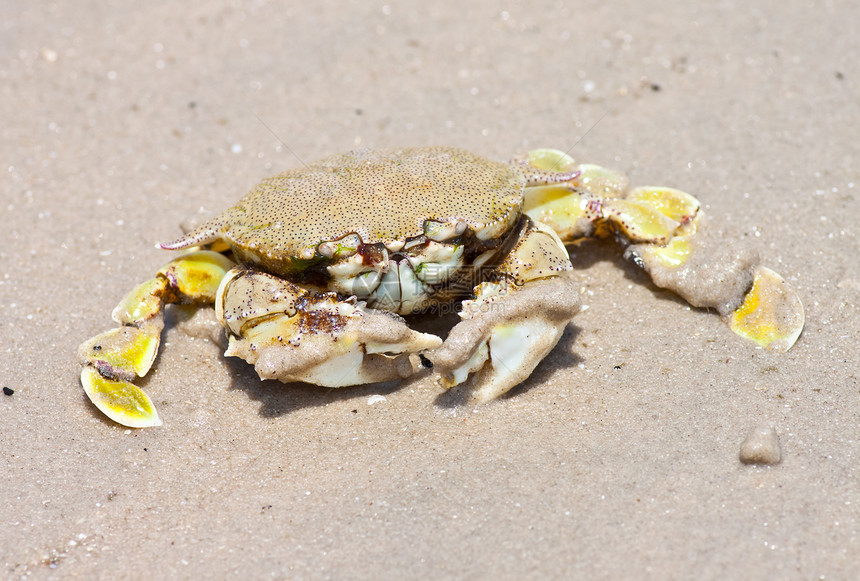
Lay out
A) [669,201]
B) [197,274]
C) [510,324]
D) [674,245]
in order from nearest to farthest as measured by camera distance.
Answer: [510,324]
[197,274]
[674,245]
[669,201]

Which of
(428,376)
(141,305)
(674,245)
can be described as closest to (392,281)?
(428,376)

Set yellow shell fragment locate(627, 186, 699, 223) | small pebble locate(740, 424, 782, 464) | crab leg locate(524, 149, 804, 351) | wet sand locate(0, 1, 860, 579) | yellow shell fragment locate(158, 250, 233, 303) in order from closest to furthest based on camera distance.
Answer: wet sand locate(0, 1, 860, 579)
small pebble locate(740, 424, 782, 464)
crab leg locate(524, 149, 804, 351)
yellow shell fragment locate(158, 250, 233, 303)
yellow shell fragment locate(627, 186, 699, 223)

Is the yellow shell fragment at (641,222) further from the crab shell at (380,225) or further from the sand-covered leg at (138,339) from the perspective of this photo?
the sand-covered leg at (138,339)

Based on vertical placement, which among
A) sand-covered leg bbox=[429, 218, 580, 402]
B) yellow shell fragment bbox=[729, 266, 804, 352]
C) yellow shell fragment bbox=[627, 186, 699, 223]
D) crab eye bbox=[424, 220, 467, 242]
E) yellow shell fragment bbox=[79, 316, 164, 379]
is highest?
crab eye bbox=[424, 220, 467, 242]

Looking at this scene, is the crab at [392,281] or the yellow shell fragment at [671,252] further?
the yellow shell fragment at [671,252]

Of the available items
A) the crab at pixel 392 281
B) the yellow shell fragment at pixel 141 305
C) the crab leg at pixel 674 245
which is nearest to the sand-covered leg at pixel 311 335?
the crab at pixel 392 281

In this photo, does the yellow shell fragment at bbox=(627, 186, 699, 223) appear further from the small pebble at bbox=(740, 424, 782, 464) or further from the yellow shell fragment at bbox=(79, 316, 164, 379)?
the yellow shell fragment at bbox=(79, 316, 164, 379)

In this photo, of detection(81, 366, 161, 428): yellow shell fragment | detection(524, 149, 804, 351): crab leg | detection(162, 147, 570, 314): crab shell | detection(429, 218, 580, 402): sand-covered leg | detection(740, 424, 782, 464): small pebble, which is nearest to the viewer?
detection(740, 424, 782, 464): small pebble

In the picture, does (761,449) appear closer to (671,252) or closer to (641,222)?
(671,252)

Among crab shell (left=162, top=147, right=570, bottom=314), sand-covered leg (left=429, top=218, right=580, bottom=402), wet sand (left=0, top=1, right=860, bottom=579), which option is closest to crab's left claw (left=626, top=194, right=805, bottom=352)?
wet sand (left=0, top=1, right=860, bottom=579)
